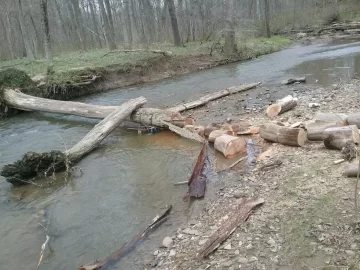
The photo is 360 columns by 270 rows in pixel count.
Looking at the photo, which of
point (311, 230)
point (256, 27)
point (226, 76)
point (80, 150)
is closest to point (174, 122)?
point (80, 150)

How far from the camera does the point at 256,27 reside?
27.5 meters

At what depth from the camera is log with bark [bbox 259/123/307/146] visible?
5.56 m

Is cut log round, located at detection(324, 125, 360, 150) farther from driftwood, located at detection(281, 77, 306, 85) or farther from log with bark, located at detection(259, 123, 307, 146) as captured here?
driftwood, located at detection(281, 77, 306, 85)

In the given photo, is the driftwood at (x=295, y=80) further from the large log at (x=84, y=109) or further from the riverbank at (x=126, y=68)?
the riverbank at (x=126, y=68)

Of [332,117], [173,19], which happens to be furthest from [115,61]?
[332,117]

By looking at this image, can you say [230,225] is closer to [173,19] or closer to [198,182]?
[198,182]

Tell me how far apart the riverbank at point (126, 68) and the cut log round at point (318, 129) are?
999 cm

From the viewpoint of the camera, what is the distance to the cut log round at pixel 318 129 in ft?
18.1

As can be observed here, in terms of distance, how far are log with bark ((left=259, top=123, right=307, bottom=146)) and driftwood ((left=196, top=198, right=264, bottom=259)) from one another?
1.84m

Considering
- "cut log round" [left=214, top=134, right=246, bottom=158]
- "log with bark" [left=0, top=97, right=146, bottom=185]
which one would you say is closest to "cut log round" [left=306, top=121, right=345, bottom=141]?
"cut log round" [left=214, top=134, right=246, bottom=158]

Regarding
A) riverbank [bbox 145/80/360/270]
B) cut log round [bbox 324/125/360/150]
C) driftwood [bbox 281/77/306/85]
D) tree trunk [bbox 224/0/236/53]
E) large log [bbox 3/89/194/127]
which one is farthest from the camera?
tree trunk [bbox 224/0/236/53]

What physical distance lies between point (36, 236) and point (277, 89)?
8.50 m

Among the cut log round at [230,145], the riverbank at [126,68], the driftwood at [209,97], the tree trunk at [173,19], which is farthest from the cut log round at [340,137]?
the tree trunk at [173,19]

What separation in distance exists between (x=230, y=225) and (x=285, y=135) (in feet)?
8.30
